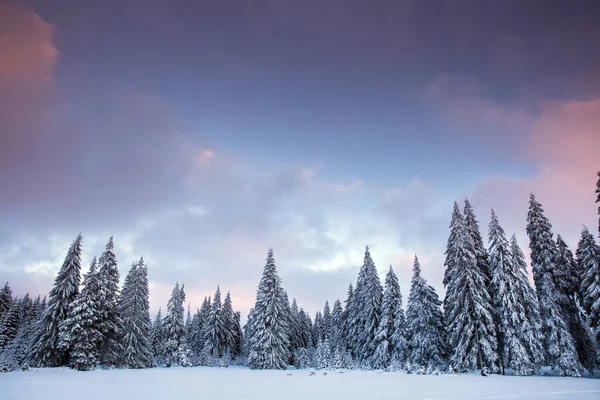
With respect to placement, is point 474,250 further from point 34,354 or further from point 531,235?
point 34,354

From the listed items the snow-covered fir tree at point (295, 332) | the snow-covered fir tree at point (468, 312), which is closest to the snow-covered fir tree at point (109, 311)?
the snow-covered fir tree at point (295, 332)

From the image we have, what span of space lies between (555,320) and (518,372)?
6432 millimetres

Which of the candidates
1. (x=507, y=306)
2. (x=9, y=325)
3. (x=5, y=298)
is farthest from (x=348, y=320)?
(x=5, y=298)

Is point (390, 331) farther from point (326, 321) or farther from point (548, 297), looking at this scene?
point (326, 321)

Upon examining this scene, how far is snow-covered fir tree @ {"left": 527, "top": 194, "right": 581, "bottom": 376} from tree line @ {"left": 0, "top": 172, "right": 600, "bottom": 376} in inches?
3.9

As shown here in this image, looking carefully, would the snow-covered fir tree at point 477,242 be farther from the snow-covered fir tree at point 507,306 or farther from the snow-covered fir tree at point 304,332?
the snow-covered fir tree at point 304,332

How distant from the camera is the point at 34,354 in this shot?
119 feet

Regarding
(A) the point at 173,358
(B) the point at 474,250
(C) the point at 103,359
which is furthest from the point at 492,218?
(A) the point at 173,358

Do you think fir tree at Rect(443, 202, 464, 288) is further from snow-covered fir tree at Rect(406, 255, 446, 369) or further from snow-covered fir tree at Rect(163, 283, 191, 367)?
snow-covered fir tree at Rect(163, 283, 191, 367)

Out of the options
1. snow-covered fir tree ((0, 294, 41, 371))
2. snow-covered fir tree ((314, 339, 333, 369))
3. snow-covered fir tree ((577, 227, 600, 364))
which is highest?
snow-covered fir tree ((577, 227, 600, 364))

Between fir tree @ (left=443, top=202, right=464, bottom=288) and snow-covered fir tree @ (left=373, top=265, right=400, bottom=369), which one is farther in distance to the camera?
snow-covered fir tree @ (left=373, top=265, right=400, bottom=369)

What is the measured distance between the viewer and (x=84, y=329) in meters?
35.7

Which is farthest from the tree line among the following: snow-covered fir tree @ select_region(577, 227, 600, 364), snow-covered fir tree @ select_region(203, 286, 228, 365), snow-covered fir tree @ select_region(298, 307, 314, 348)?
snow-covered fir tree @ select_region(298, 307, 314, 348)

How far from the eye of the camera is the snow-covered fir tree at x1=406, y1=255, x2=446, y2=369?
1532 inches
